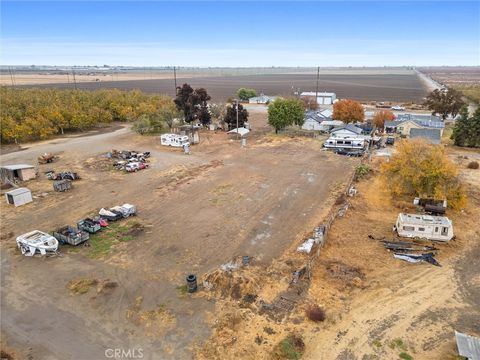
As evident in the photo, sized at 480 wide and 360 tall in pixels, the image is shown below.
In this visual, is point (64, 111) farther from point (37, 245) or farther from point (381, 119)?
point (381, 119)

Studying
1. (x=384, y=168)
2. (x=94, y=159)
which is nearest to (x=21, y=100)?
(x=94, y=159)

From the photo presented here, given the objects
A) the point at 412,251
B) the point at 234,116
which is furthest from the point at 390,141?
the point at 412,251

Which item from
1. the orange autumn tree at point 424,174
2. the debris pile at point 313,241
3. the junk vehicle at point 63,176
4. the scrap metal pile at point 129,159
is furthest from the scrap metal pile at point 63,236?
the orange autumn tree at point 424,174

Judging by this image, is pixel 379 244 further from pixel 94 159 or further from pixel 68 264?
pixel 94 159

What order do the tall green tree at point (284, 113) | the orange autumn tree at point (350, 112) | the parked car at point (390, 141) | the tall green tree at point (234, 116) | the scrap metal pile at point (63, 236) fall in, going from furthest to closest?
the orange autumn tree at point (350, 112) → the tall green tree at point (234, 116) → the tall green tree at point (284, 113) → the parked car at point (390, 141) → the scrap metal pile at point (63, 236)

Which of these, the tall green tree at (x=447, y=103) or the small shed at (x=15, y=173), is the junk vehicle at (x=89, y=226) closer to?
the small shed at (x=15, y=173)

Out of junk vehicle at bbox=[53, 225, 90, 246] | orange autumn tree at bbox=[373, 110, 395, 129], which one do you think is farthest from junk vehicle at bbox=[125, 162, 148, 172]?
orange autumn tree at bbox=[373, 110, 395, 129]
